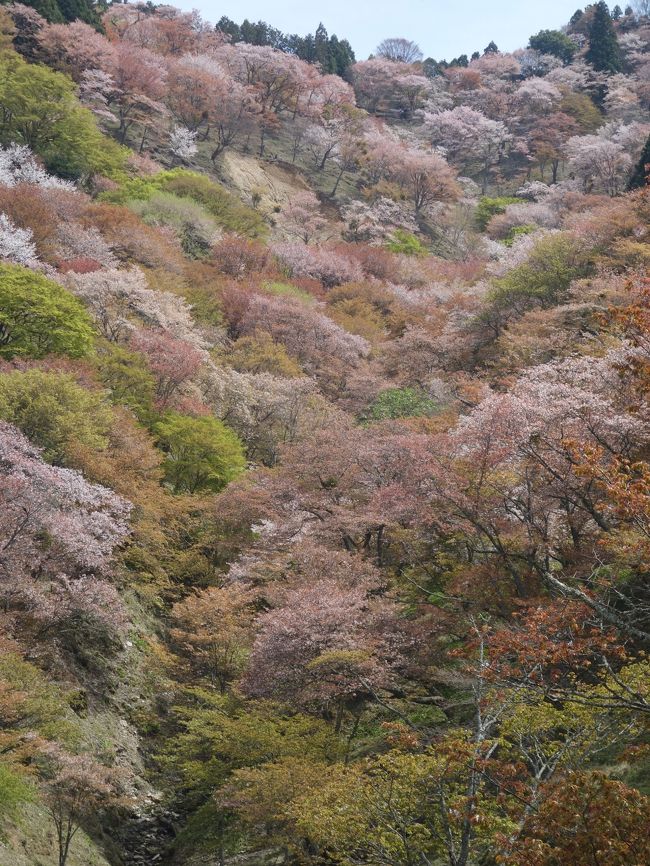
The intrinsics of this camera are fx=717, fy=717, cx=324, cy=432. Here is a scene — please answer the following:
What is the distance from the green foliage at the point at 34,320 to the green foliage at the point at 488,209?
172ft

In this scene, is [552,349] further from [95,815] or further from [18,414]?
[95,815]

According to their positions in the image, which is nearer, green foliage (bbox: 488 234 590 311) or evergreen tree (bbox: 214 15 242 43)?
green foliage (bbox: 488 234 590 311)

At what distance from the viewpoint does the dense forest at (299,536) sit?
9.17 meters

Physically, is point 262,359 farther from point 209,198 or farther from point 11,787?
point 11,787

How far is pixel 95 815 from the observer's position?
15008 millimetres

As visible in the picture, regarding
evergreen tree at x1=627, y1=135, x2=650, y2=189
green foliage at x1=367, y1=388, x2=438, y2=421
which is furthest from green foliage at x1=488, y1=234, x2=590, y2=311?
evergreen tree at x1=627, y1=135, x2=650, y2=189

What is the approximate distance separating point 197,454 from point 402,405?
367 inches

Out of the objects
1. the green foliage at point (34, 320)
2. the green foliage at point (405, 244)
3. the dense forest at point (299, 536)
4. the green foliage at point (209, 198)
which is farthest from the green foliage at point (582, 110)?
the green foliage at point (34, 320)

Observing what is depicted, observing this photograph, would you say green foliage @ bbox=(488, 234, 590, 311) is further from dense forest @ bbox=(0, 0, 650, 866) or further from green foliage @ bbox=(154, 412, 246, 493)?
green foliage @ bbox=(154, 412, 246, 493)

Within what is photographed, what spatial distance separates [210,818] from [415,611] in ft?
21.0

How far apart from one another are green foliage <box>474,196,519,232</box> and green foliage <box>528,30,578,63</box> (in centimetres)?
3565

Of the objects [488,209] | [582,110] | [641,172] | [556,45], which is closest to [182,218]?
[641,172]

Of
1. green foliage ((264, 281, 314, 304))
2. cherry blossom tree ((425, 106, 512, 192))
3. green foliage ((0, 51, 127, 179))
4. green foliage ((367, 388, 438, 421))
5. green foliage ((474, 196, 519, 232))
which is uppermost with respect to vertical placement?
cherry blossom tree ((425, 106, 512, 192))

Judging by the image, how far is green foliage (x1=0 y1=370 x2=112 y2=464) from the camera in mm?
17891
